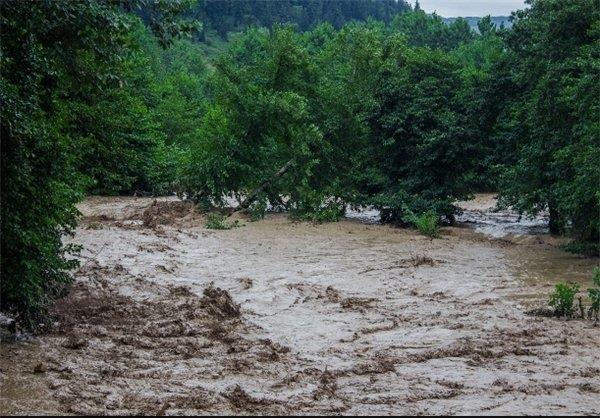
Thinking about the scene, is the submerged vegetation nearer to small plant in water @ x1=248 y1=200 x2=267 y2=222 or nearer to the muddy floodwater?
small plant in water @ x1=248 y1=200 x2=267 y2=222

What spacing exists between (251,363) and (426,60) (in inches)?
776

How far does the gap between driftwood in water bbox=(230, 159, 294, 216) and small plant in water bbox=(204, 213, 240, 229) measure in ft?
6.55

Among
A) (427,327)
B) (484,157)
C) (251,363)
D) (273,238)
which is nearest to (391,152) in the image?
(484,157)

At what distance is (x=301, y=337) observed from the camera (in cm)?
1104

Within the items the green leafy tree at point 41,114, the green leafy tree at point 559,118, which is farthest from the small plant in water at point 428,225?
Result: the green leafy tree at point 41,114

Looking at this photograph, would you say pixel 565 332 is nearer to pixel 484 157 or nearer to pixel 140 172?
pixel 484 157

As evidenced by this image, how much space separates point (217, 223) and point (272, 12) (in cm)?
13374

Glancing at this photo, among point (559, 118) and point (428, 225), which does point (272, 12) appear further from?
point (559, 118)

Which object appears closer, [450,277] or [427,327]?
[427,327]

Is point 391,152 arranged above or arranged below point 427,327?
above

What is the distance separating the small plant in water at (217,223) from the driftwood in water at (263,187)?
2.00 m

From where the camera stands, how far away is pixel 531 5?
984 inches

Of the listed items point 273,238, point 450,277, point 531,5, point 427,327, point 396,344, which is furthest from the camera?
point 531,5

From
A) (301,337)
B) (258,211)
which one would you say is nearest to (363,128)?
(258,211)
